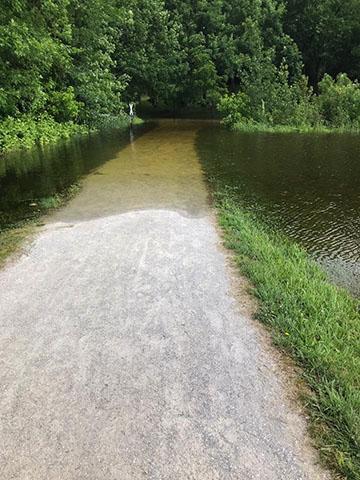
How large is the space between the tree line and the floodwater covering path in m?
9.54

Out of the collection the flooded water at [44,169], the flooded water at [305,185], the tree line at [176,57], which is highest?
the tree line at [176,57]

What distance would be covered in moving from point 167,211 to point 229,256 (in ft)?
7.09

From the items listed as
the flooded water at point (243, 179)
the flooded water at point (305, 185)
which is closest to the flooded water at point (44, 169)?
the flooded water at point (243, 179)

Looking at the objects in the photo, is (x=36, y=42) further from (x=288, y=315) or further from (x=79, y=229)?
(x=288, y=315)

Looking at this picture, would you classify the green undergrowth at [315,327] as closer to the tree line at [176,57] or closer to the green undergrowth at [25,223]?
the green undergrowth at [25,223]

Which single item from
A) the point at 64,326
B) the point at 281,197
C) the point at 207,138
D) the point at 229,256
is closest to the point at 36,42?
the point at 207,138

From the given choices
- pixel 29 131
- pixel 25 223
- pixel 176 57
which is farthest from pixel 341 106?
pixel 25 223

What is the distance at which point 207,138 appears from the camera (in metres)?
17.7

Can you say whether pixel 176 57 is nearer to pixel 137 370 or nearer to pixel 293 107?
pixel 293 107

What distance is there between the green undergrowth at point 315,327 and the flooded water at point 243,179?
2.03 ft

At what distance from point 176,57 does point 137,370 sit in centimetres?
3047

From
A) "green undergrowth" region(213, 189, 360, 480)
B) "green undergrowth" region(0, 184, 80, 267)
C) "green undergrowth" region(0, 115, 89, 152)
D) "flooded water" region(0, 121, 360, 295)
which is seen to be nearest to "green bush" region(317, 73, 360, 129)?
"flooded water" region(0, 121, 360, 295)

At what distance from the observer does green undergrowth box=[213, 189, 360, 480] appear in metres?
2.63

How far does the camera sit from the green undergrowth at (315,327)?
2.63 m
